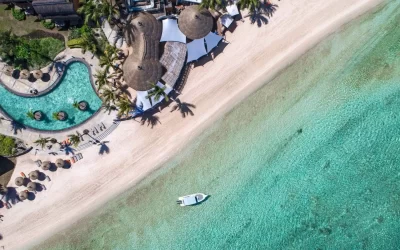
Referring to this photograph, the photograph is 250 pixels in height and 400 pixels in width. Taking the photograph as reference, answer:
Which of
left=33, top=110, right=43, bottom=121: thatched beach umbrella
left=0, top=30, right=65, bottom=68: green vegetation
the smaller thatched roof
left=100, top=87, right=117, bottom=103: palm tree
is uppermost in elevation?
left=0, top=30, right=65, bottom=68: green vegetation

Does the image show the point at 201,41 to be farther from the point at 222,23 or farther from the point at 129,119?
the point at 129,119

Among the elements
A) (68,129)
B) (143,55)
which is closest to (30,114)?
(68,129)

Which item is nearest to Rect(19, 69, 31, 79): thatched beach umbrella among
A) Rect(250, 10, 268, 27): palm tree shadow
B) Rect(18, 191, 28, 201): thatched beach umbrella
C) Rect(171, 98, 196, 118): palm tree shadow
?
Rect(18, 191, 28, 201): thatched beach umbrella

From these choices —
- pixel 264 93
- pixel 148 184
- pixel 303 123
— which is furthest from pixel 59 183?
pixel 303 123

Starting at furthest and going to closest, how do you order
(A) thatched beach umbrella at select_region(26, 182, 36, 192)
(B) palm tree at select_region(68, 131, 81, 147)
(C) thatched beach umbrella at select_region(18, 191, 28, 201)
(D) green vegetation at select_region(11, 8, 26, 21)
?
(C) thatched beach umbrella at select_region(18, 191, 28, 201) → (A) thatched beach umbrella at select_region(26, 182, 36, 192) → (B) palm tree at select_region(68, 131, 81, 147) → (D) green vegetation at select_region(11, 8, 26, 21)

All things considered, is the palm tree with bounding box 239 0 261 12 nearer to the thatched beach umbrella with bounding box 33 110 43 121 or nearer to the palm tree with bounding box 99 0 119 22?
the palm tree with bounding box 99 0 119 22
